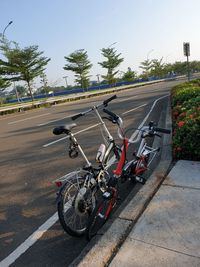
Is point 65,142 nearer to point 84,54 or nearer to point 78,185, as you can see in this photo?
point 78,185

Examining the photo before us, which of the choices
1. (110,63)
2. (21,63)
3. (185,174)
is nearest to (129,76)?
(110,63)

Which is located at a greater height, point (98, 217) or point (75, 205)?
point (75, 205)

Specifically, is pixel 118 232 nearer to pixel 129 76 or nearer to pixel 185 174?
pixel 185 174

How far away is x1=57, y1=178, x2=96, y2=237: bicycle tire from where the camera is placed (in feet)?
8.99

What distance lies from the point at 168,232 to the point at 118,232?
1.72 feet

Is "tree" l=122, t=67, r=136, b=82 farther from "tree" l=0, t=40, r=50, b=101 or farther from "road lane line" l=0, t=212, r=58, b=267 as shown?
"road lane line" l=0, t=212, r=58, b=267

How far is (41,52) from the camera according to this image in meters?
34.1

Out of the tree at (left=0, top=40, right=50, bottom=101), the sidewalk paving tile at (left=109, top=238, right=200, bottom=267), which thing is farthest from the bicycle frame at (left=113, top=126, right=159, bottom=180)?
the tree at (left=0, top=40, right=50, bottom=101)

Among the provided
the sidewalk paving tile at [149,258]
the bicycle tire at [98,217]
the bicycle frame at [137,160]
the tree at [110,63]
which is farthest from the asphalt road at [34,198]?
the tree at [110,63]

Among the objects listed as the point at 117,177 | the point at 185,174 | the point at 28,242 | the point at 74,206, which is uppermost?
the point at 117,177

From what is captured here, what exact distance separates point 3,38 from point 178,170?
31478 mm

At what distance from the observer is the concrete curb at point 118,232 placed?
2.44 metres

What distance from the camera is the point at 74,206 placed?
9.41 feet

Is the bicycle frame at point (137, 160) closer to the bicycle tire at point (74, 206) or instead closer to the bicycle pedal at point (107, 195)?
the bicycle pedal at point (107, 195)
